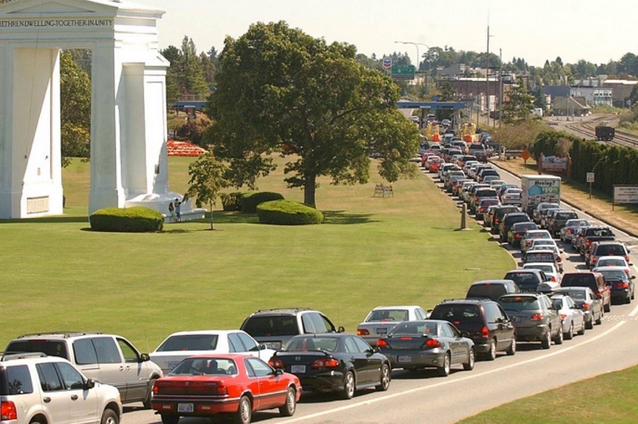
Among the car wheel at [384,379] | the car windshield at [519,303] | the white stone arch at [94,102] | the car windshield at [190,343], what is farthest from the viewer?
the white stone arch at [94,102]

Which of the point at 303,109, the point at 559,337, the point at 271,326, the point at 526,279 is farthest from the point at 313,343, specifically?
the point at 303,109

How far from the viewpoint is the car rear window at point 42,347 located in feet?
66.0

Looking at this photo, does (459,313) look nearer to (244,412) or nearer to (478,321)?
(478,321)

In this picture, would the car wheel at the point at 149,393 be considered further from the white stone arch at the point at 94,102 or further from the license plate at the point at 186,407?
the white stone arch at the point at 94,102

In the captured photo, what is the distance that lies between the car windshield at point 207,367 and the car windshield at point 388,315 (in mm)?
11833

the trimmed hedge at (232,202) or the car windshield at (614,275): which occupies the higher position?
the car windshield at (614,275)

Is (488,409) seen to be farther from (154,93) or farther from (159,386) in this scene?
(154,93)

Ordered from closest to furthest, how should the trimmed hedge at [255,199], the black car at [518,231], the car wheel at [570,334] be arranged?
the car wheel at [570,334]
the black car at [518,231]
the trimmed hedge at [255,199]

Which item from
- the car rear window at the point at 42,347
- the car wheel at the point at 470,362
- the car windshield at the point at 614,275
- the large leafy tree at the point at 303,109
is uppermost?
the large leafy tree at the point at 303,109

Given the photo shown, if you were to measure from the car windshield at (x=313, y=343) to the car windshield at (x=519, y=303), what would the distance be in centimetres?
1119

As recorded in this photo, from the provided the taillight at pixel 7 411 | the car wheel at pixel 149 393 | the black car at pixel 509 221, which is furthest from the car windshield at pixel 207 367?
the black car at pixel 509 221

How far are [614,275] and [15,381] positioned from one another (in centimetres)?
3431

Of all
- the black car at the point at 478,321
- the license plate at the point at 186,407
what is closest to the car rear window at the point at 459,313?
the black car at the point at 478,321

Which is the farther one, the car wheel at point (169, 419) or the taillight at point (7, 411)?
the car wheel at point (169, 419)
